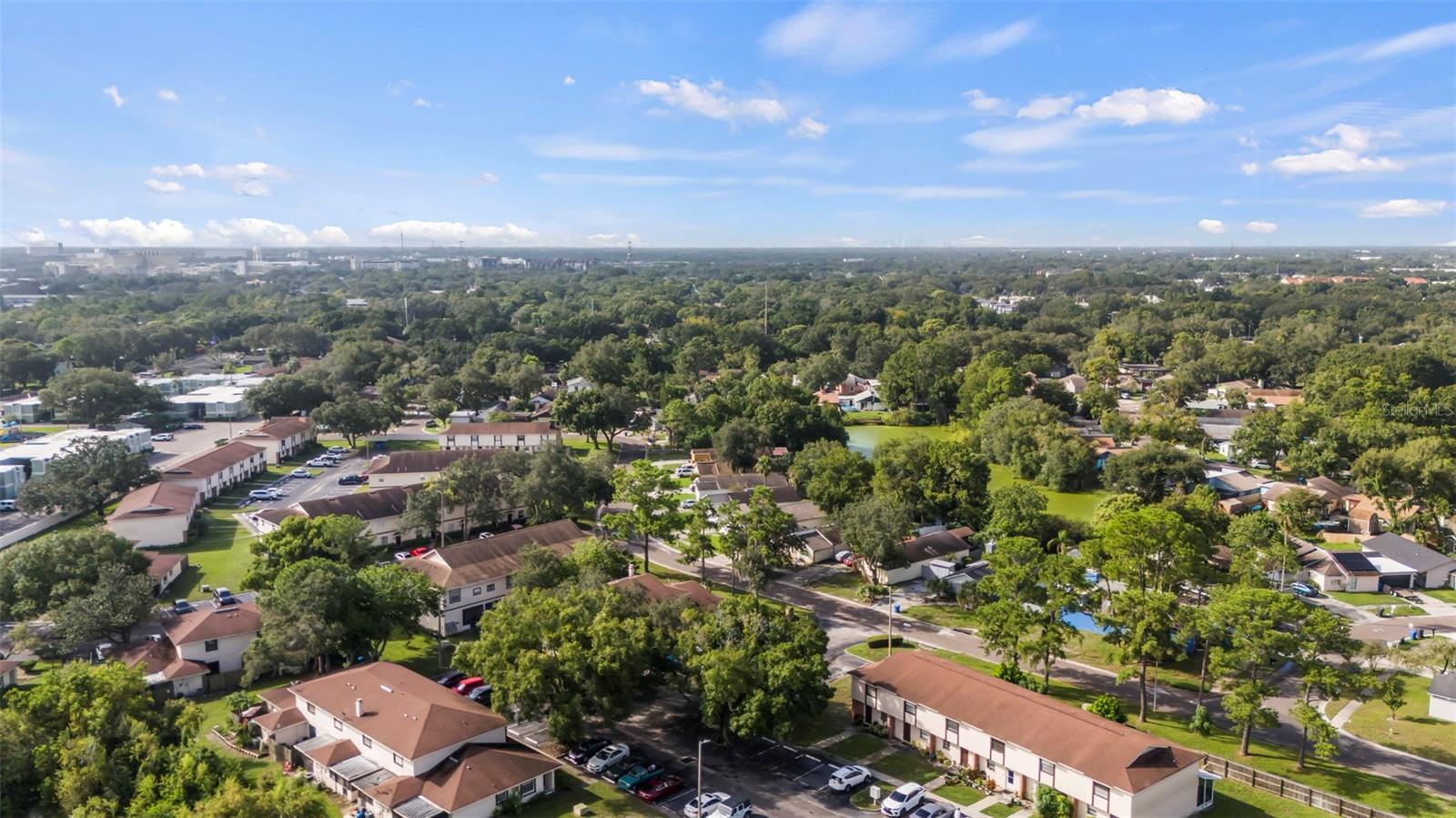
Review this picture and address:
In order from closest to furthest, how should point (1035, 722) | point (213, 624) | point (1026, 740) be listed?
point (1026, 740), point (1035, 722), point (213, 624)

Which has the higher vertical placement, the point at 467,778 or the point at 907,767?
the point at 467,778

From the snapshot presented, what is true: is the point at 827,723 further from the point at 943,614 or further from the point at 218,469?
the point at 218,469

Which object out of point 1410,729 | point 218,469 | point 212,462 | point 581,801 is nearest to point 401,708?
point 581,801

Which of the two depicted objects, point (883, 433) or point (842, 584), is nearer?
point (842, 584)

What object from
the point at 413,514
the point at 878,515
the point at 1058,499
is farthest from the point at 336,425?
the point at 1058,499

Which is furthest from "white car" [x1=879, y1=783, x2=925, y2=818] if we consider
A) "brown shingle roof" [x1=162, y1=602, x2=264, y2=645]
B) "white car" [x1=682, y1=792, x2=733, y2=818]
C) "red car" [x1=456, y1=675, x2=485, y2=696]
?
"brown shingle roof" [x1=162, y1=602, x2=264, y2=645]

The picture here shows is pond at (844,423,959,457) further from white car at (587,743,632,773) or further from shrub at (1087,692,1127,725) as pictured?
white car at (587,743,632,773)

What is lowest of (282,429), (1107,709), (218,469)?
(1107,709)

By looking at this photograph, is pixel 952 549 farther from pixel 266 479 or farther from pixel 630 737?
pixel 266 479
